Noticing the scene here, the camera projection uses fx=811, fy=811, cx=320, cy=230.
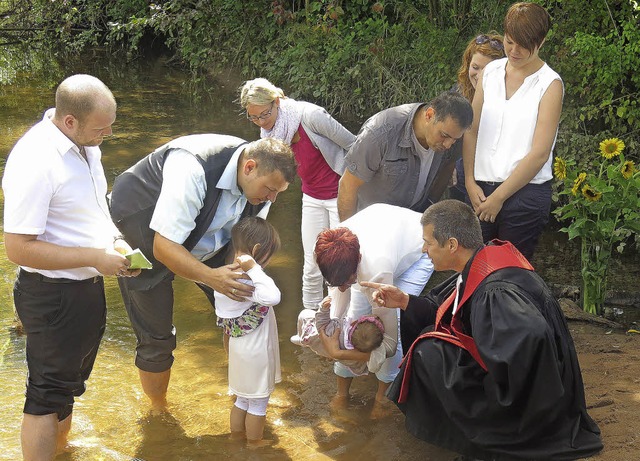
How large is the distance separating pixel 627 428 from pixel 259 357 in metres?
1.93

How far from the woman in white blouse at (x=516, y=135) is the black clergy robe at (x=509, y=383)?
95 cm

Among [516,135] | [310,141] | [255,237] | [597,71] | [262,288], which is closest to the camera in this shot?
[262,288]

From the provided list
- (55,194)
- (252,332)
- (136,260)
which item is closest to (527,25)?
(252,332)

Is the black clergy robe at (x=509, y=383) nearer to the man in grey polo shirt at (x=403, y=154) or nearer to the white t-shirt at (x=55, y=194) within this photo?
the man in grey polo shirt at (x=403, y=154)

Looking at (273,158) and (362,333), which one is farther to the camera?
(362,333)

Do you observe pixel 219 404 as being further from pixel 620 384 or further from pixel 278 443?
pixel 620 384

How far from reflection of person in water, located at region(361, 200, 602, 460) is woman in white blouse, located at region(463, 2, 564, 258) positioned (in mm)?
717

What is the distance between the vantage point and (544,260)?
6941 mm

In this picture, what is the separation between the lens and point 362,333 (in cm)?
438

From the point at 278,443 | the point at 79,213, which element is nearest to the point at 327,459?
the point at 278,443

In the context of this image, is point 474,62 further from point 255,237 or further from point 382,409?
point 382,409

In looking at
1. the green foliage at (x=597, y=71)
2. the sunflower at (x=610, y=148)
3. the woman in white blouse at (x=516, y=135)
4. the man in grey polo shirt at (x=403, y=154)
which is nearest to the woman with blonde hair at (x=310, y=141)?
the man in grey polo shirt at (x=403, y=154)

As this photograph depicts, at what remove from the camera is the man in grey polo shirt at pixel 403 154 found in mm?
4473

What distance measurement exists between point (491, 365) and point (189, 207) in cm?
164
